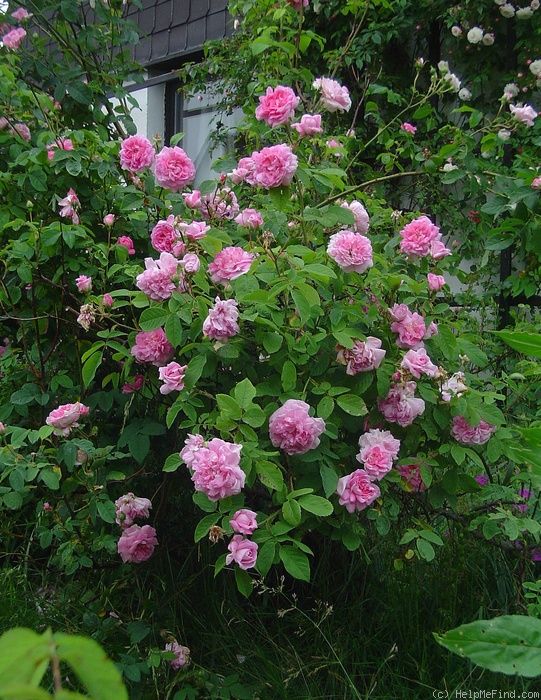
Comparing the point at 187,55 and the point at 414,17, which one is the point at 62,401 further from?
the point at 187,55

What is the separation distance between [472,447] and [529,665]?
1.39m

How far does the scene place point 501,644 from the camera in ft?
2.09

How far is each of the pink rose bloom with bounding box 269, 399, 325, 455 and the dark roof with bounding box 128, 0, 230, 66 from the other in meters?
4.73

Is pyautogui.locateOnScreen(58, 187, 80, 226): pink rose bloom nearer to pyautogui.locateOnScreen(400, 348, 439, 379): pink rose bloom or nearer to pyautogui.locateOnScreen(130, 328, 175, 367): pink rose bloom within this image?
pyautogui.locateOnScreen(130, 328, 175, 367): pink rose bloom

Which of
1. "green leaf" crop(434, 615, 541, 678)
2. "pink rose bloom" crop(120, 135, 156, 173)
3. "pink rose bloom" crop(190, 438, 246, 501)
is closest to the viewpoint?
"green leaf" crop(434, 615, 541, 678)

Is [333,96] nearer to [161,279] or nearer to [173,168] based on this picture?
[173,168]

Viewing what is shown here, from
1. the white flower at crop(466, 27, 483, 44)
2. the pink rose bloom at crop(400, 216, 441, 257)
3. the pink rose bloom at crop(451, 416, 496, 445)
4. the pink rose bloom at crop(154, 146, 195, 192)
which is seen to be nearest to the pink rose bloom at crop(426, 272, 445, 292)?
the pink rose bloom at crop(400, 216, 441, 257)

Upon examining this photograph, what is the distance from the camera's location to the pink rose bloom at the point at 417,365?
1.70 metres

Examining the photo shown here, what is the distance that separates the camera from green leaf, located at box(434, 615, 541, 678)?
61 centimetres

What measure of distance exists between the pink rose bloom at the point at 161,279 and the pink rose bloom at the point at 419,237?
59 cm

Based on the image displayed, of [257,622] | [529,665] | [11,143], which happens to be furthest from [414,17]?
[529,665]

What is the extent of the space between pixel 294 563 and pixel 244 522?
0.12m

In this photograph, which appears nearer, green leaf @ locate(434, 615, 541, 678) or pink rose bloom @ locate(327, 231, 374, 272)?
green leaf @ locate(434, 615, 541, 678)

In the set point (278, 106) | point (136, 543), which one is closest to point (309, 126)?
point (278, 106)
